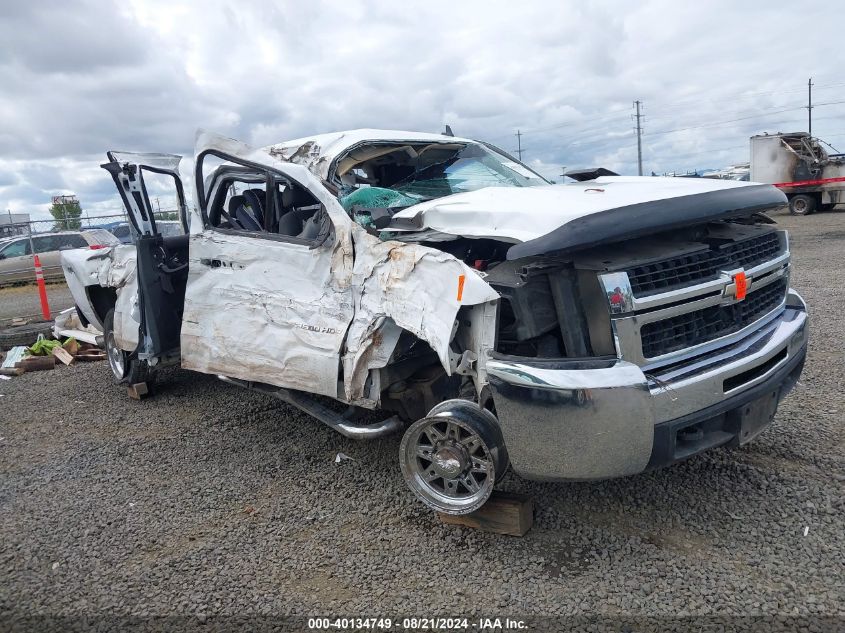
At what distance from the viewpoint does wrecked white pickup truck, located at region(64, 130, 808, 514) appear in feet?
8.95

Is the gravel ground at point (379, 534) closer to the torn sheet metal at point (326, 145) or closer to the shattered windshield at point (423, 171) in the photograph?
the shattered windshield at point (423, 171)

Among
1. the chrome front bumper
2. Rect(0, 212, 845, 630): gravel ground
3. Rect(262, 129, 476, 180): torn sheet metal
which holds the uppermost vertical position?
Rect(262, 129, 476, 180): torn sheet metal

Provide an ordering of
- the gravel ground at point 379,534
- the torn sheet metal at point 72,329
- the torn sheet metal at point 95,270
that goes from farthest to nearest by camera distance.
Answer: the torn sheet metal at point 72,329 < the torn sheet metal at point 95,270 < the gravel ground at point 379,534

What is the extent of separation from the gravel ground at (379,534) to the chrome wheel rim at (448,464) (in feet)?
0.83

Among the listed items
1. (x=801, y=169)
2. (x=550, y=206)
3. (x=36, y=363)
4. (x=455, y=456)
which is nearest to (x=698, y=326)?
(x=550, y=206)

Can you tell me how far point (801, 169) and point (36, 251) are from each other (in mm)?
23699

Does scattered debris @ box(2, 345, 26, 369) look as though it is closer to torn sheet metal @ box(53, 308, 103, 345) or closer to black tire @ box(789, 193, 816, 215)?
torn sheet metal @ box(53, 308, 103, 345)

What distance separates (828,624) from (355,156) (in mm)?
3528

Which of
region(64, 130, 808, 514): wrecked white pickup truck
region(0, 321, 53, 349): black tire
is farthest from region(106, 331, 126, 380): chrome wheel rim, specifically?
region(0, 321, 53, 349): black tire

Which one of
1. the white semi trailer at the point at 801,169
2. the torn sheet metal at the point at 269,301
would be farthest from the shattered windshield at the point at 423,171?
the white semi trailer at the point at 801,169

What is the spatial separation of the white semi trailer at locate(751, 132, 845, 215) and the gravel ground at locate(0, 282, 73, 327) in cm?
2079

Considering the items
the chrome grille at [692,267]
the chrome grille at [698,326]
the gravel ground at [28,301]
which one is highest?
the chrome grille at [692,267]

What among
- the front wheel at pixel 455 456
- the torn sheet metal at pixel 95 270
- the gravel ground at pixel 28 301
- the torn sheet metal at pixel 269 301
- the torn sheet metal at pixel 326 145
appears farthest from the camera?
the gravel ground at pixel 28 301

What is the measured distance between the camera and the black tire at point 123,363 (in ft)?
19.2
